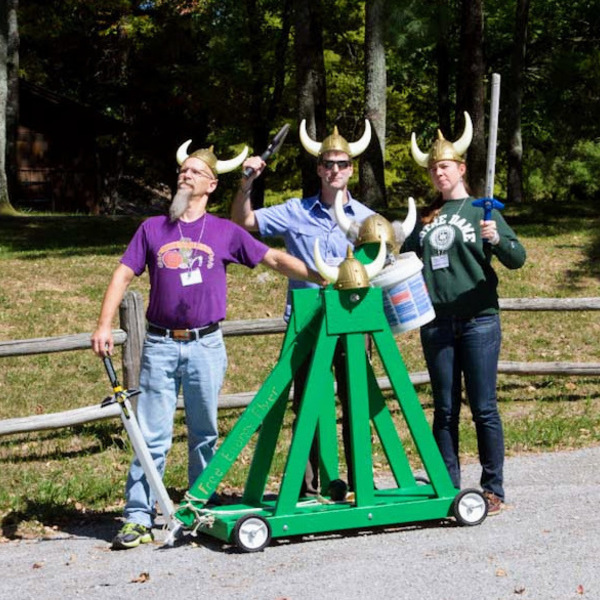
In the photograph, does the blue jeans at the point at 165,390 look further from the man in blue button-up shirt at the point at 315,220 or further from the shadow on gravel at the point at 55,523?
the man in blue button-up shirt at the point at 315,220

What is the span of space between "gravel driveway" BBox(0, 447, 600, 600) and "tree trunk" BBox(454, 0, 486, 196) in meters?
13.4

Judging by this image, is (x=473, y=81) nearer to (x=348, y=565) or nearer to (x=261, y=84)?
(x=261, y=84)

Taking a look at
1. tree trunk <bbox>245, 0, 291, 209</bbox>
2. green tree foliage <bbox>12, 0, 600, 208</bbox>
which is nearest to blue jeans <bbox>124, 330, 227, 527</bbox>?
tree trunk <bbox>245, 0, 291, 209</bbox>

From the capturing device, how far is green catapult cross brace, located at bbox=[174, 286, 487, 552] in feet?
19.5

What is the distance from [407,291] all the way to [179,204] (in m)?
1.26

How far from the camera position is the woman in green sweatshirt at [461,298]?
20.9 ft

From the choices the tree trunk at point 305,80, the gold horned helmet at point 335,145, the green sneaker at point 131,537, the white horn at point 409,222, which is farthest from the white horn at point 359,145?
the tree trunk at point 305,80

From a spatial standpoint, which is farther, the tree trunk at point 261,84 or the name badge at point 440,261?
the tree trunk at point 261,84

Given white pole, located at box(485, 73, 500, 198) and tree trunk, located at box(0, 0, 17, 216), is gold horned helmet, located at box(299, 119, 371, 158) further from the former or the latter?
tree trunk, located at box(0, 0, 17, 216)

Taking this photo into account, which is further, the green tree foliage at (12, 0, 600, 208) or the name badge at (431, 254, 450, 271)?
the green tree foliage at (12, 0, 600, 208)

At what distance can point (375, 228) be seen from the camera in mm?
6102

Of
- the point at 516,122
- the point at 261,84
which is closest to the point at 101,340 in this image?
the point at 516,122

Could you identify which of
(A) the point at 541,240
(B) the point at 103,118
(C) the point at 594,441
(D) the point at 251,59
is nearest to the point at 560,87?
(D) the point at 251,59

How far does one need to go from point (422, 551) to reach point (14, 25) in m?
19.3
